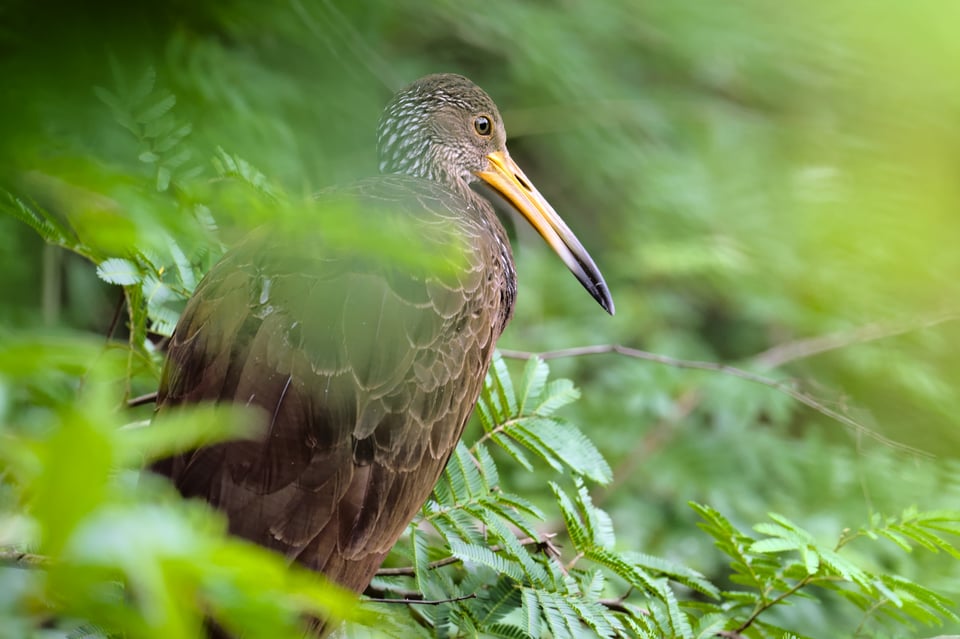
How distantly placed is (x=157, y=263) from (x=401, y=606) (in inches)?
42.9

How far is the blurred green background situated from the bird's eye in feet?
0.65

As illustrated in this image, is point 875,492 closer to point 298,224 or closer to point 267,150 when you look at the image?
point 267,150

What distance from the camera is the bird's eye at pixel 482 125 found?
356cm

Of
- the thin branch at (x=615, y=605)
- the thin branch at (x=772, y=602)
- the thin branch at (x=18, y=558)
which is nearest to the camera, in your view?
the thin branch at (x=18, y=558)

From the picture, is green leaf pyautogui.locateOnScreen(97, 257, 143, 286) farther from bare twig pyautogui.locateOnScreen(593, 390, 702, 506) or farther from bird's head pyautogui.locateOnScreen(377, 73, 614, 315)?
bare twig pyautogui.locateOnScreen(593, 390, 702, 506)

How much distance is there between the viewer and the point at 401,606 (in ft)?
7.98

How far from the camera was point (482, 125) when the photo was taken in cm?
356

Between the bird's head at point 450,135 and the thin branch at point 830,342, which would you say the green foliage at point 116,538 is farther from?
the thin branch at point 830,342

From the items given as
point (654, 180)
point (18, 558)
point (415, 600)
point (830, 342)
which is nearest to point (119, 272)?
point (18, 558)

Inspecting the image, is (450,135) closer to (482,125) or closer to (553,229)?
(482,125)

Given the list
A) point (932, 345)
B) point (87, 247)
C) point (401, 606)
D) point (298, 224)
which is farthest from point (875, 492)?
point (298, 224)

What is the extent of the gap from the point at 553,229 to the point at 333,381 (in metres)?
1.33

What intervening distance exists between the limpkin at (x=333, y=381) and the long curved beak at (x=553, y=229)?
27.0 inches

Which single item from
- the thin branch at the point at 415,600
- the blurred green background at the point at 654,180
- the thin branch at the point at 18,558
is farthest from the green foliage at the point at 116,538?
the thin branch at the point at 415,600
